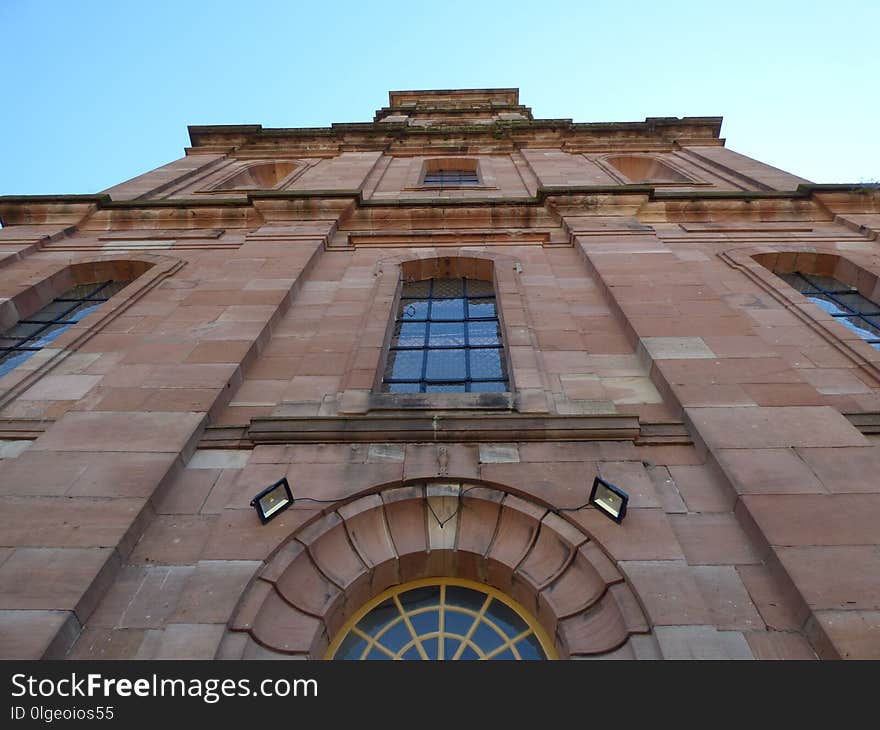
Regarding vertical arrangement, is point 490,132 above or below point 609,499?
above

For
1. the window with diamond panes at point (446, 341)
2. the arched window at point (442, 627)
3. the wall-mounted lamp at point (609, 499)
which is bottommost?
the arched window at point (442, 627)

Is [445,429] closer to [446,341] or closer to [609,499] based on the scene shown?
[609,499]

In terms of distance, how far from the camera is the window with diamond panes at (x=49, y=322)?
8617 mm

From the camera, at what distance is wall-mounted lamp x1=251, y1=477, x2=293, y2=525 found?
4.90m

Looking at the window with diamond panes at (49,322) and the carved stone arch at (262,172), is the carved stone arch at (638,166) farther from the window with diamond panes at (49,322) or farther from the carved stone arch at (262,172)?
the window with diamond panes at (49,322)

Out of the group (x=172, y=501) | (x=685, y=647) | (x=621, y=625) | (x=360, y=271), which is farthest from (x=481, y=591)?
(x=360, y=271)

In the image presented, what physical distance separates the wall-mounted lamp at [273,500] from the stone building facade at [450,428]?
0.12m

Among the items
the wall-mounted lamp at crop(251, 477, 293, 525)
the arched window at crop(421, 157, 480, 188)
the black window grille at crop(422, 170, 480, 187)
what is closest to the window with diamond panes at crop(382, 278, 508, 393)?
the wall-mounted lamp at crop(251, 477, 293, 525)

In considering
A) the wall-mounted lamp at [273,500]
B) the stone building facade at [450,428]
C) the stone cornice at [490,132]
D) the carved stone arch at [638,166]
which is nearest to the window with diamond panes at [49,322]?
the stone building facade at [450,428]

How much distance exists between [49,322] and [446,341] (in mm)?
6894

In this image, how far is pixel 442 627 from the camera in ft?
15.9

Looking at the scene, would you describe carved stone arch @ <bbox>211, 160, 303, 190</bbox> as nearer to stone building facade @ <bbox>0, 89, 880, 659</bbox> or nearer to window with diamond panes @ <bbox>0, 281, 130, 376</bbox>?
stone building facade @ <bbox>0, 89, 880, 659</bbox>

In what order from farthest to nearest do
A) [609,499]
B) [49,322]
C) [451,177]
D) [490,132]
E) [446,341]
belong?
[490,132] < [451,177] < [49,322] < [446,341] < [609,499]

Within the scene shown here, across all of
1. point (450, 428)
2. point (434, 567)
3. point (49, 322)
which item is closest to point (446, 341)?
point (450, 428)
